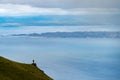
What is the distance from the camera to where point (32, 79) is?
8550cm

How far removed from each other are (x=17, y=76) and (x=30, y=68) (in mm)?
16738

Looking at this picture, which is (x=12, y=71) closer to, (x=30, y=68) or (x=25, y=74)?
(x=25, y=74)

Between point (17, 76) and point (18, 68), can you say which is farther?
point (18, 68)

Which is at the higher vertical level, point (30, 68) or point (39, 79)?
point (30, 68)

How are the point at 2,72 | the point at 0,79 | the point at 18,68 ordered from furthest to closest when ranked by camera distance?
1. the point at 18,68
2. the point at 2,72
3. the point at 0,79

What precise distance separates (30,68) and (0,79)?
77.1 ft

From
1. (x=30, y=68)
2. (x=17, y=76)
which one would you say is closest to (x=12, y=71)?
(x=17, y=76)

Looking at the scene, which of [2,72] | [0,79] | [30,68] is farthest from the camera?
[30,68]

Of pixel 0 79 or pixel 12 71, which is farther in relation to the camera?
pixel 12 71

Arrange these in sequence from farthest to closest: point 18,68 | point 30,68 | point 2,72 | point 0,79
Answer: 1. point 30,68
2. point 18,68
3. point 2,72
4. point 0,79

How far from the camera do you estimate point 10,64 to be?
298 feet

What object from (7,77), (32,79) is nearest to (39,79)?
(32,79)

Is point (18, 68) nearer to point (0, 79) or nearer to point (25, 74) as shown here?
point (25, 74)

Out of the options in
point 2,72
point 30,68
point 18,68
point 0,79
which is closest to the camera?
point 0,79
